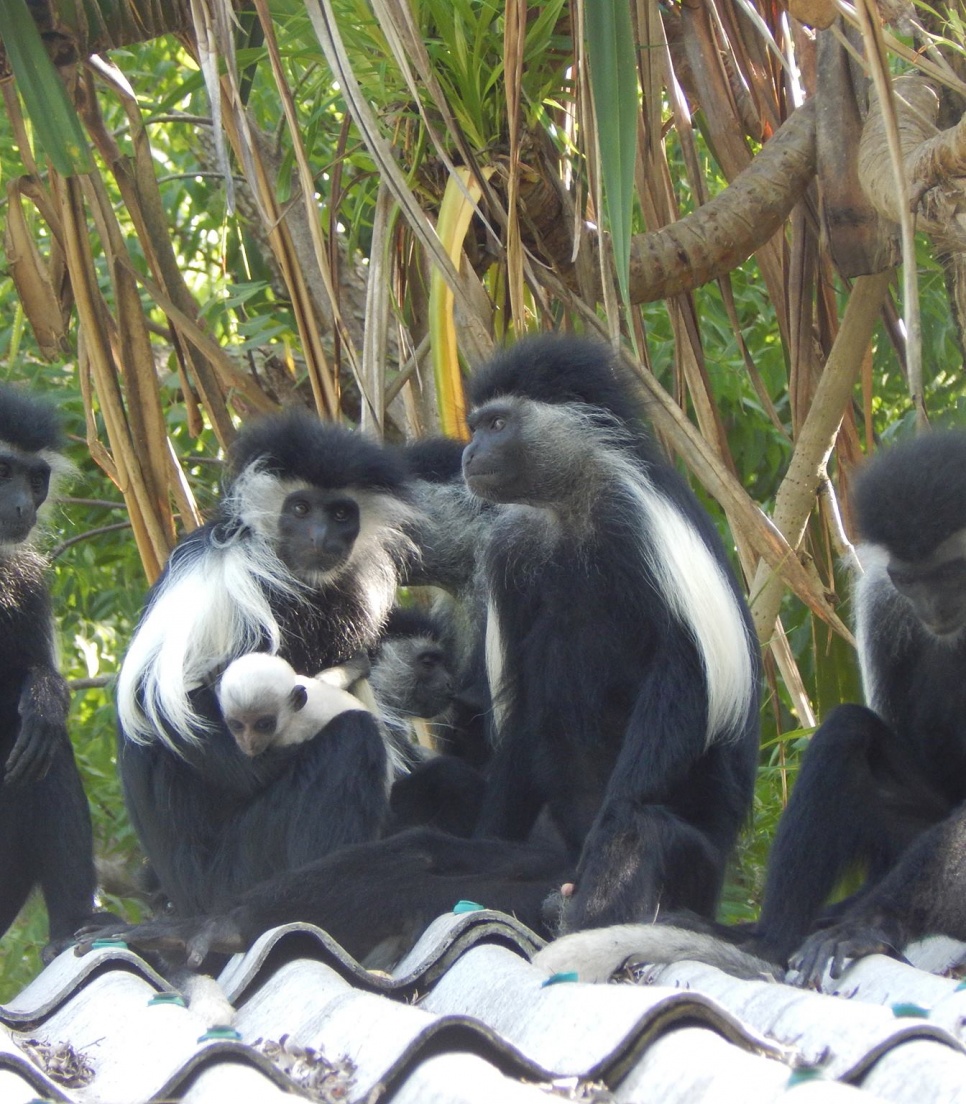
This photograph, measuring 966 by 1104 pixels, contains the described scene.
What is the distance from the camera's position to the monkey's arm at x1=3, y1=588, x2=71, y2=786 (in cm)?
357

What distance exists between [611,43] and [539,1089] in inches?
81.5

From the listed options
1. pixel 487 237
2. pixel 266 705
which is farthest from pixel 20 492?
pixel 487 237

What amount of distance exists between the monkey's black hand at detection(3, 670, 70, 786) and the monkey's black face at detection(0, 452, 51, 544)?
16.2 inches

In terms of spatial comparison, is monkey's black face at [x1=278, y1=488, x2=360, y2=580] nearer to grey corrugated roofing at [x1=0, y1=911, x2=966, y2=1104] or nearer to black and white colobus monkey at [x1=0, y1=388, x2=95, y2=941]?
black and white colobus monkey at [x1=0, y1=388, x2=95, y2=941]

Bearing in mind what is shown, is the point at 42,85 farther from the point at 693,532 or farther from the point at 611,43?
the point at 693,532

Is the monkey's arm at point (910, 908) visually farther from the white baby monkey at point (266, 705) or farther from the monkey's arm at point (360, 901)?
the white baby monkey at point (266, 705)

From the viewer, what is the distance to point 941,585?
9.38 ft

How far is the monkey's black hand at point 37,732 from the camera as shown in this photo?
357cm

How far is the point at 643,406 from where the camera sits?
3541 mm

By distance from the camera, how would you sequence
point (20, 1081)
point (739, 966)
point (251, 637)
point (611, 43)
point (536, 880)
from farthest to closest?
point (251, 637), point (536, 880), point (611, 43), point (739, 966), point (20, 1081)

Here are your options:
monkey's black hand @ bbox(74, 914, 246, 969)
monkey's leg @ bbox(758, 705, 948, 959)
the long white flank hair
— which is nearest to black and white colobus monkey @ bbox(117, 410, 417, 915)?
the long white flank hair

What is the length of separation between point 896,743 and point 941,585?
1.27 ft

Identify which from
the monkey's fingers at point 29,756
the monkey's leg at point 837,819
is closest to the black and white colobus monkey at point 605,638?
the monkey's leg at point 837,819

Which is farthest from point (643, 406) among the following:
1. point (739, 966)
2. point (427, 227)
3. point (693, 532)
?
point (739, 966)
